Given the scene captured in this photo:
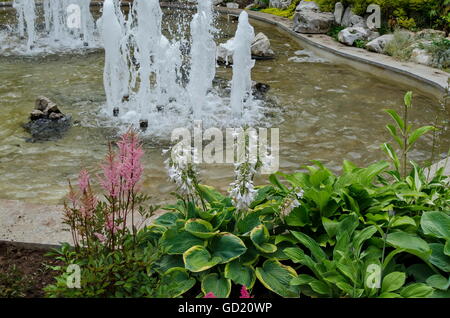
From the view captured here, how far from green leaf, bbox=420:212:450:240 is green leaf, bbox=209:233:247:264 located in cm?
116

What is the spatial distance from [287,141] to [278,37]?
835 centimetres

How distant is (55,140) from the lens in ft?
21.5

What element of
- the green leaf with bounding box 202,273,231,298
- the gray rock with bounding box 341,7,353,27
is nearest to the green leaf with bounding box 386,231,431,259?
the green leaf with bounding box 202,273,231,298

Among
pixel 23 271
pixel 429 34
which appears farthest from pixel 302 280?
pixel 429 34

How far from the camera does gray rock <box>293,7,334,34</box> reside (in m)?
14.4

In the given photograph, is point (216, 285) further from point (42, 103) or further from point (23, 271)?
point (42, 103)

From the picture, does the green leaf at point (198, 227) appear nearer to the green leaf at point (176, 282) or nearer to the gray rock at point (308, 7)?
the green leaf at point (176, 282)

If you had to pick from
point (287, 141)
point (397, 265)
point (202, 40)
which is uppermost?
point (202, 40)

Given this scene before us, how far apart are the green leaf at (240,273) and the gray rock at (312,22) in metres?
12.6

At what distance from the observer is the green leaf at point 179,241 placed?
301 cm

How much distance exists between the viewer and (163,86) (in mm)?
8641

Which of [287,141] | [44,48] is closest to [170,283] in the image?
[287,141]

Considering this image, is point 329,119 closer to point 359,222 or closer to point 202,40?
point 202,40

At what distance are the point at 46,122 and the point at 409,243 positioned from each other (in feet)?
18.7
